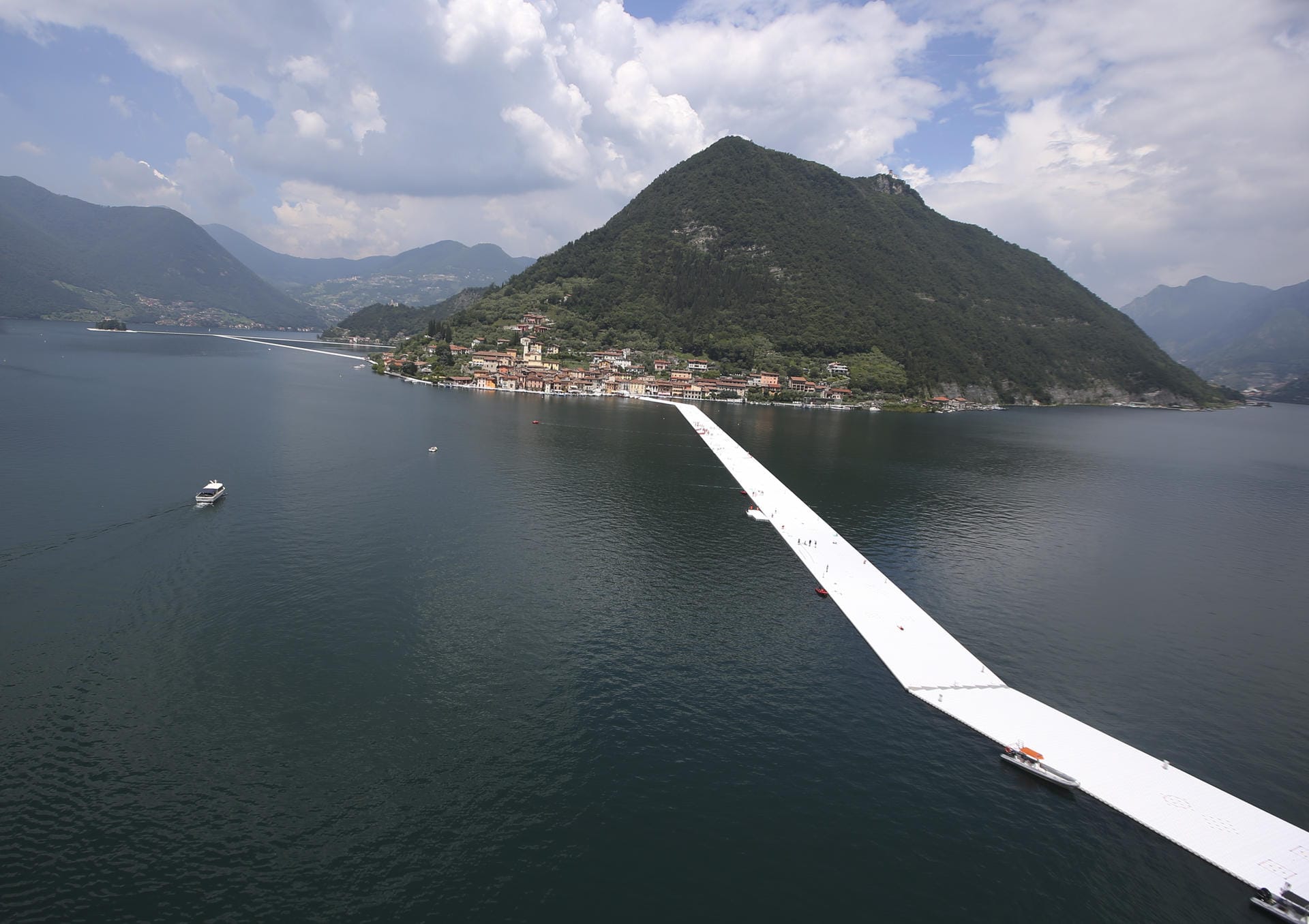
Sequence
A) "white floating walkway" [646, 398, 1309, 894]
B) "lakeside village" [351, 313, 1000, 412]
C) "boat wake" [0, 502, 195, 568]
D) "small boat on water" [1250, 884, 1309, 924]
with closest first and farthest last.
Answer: "small boat on water" [1250, 884, 1309, 924] < "white floating walkway" [646, 398, 1309, 894] < "boat wake" [0, 502, 195, 568] < "lakeside village" [351, 313, 1000, 412]

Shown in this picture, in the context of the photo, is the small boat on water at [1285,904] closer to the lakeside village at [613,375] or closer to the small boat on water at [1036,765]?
the small boat on water at [1036,765]

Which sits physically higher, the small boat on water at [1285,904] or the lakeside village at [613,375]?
Answer: the lakeside village at [613,375]

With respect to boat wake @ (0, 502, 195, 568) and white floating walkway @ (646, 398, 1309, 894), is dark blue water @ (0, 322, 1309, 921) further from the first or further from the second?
white floating walkway @ (646, 398, 1309, 894)

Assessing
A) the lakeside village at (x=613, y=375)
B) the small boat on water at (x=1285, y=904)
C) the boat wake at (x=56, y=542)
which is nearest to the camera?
the small boat on water at (x=1285, y=904)

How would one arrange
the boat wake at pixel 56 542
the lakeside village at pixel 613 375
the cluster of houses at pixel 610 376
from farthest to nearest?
1. the lakeside village at pixel 613 375
2. the cluster of houses at pixel 610 376
3. the boat wake at pixel 56 542

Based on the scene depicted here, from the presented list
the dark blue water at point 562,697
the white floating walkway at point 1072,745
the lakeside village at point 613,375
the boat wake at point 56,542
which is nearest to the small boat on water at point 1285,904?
the white floating walkway at point 1072,745

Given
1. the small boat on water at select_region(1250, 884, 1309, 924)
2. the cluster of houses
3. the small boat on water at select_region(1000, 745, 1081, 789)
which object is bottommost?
the small boat on water at select_region(1250, 884, 1309, 924)

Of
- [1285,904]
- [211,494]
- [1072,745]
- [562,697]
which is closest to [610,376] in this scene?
[211,494]

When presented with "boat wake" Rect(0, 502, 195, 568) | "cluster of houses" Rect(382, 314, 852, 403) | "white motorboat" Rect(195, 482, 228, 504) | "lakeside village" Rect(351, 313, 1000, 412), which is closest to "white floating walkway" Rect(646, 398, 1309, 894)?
"white motorboat" Rect(195, 482, 228, 504)
